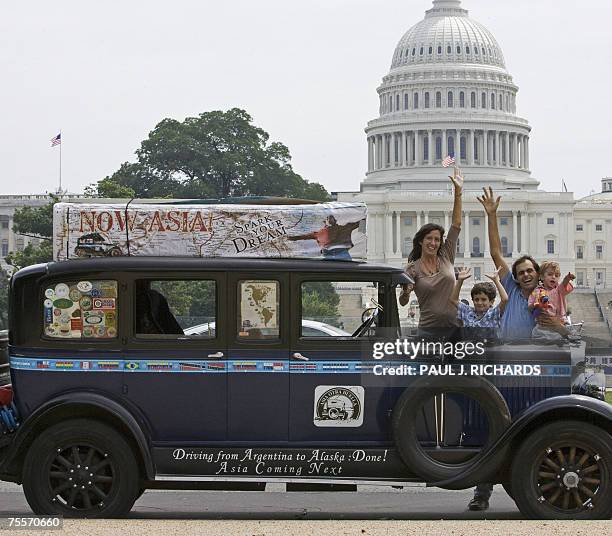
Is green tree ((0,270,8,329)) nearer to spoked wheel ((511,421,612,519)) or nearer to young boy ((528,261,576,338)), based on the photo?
young boy ((528,261,576,338))

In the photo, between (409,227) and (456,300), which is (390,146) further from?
(456,300)

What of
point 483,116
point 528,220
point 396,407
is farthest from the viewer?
point 483,116

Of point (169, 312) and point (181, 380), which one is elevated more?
point (169, 312)

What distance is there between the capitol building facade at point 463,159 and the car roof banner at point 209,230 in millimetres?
142949

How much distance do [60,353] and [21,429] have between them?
1.89ft

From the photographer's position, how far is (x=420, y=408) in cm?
1149

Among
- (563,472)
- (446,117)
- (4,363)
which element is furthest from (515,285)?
(446,117)

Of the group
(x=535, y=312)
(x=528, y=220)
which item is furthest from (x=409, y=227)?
(x=535, y=312)

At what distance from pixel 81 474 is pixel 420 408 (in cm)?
Result: 234

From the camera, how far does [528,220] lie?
525 feet

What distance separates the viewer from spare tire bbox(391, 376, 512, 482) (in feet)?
Result: 37.5

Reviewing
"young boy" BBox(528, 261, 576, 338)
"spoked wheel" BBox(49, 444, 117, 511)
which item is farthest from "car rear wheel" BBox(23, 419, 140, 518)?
"young boy" BBox(528, 261, 576, 338)

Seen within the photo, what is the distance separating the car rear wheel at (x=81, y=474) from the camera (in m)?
11.5

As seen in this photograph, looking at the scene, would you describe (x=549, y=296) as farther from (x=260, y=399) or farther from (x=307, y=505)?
(x=307, y=505)
